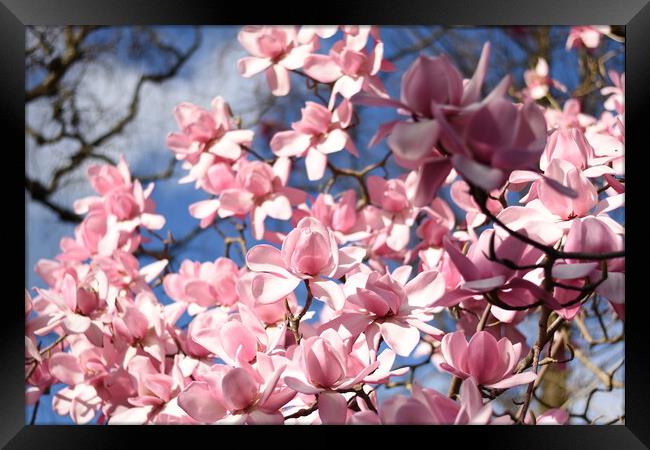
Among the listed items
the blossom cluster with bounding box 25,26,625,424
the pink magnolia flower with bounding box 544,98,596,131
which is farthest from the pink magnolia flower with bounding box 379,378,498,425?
the pink magnolia flower with bounding box 544,98,596,131

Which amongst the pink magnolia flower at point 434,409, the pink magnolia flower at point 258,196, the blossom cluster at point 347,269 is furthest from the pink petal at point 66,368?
the pink magnolia flower at point 434,409

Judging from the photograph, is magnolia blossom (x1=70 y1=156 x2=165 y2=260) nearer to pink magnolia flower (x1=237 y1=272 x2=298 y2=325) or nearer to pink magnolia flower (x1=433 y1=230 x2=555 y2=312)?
pink magnolia flower (x1=237 y1=272 x2=298 y2=325)

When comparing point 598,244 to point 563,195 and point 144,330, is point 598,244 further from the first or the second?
point 144,330

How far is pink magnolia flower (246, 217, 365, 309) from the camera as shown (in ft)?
1.66

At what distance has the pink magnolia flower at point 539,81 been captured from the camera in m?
1.21

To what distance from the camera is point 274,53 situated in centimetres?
84

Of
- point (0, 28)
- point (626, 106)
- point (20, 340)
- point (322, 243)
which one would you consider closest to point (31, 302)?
point (20, 340)

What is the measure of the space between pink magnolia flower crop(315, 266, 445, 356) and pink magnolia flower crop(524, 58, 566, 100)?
838 millimetres

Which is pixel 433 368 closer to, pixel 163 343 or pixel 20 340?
pixel 163 343

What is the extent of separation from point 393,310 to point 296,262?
93mm

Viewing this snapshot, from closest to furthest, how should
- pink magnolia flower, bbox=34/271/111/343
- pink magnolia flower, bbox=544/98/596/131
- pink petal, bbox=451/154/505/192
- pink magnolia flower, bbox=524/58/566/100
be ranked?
pink petal, bbox=451/154/505/192 → pink magnolia flower, bbox=34/271/111/343 → pink magnolia flower, bbox=544/98/596/131 → pink magnolia flower, bbox=524/58/566/100

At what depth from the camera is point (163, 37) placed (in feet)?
3.57

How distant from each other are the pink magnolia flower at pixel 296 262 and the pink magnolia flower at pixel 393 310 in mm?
20

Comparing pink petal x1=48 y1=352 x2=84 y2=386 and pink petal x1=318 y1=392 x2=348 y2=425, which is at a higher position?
pink petal x1=318 y1=392 x2=348 y2=425
